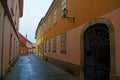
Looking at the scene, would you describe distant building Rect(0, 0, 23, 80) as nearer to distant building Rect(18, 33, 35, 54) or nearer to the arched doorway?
the arched doorway

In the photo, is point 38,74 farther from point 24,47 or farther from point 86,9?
point 24,47

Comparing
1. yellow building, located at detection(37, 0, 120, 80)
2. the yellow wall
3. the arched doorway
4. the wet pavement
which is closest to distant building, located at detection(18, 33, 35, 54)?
the wet pavement

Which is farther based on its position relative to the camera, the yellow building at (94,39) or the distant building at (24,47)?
the distant building at (24,47)

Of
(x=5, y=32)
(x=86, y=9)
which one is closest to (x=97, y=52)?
(x=86, y=9)

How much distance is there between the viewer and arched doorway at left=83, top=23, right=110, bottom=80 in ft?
23.5

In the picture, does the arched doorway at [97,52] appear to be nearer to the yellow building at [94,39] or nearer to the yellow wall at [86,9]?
the yellow building at [94,39]

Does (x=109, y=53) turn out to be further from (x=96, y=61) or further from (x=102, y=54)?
(x=96, y=61)

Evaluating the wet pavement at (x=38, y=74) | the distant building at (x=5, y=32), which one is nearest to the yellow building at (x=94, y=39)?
the wet pavement at (x=38, y=74)

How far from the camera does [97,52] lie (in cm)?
791

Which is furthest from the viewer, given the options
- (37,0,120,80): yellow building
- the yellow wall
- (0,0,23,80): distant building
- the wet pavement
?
the wet pavement

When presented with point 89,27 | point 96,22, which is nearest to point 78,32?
point 89,27

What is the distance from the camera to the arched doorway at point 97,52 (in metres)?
7.15

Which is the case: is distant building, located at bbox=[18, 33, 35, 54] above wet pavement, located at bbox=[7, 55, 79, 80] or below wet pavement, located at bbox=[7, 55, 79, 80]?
above

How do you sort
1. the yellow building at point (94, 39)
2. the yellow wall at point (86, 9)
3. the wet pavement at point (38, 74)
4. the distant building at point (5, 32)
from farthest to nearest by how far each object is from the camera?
the wet pavement at point (38, 74)
the distant building at point (5, 32)
the yellow wall at point (86, 9)
the yellow building at point (94, 39)
